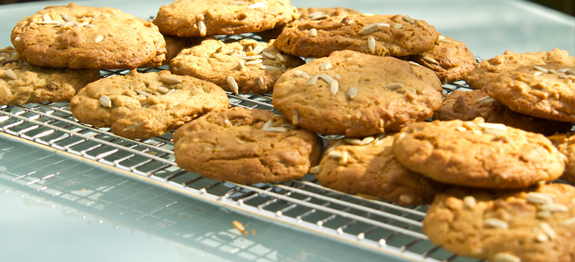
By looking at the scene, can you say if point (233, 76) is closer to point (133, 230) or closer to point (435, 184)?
point (133, 230)

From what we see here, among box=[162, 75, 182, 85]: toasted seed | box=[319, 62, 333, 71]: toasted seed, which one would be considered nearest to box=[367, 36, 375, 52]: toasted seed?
box=[319, 62, 333, 71]: toasted seed

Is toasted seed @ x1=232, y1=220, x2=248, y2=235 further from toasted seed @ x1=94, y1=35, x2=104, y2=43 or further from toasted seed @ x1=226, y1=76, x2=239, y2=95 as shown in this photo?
toasted seed @ x1=94, y1=35, x2=104, y2=43

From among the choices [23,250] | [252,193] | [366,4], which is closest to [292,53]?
[252,193]

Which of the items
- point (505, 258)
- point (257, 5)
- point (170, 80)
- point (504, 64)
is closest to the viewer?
point (505, 258)

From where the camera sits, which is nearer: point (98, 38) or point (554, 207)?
point (554, 207)

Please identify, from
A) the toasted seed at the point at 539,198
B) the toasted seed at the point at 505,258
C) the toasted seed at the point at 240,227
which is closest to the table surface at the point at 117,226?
the toasted seed at the point at 240,227

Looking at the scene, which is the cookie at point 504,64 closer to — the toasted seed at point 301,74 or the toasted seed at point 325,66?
the toasted seed at point 325,66

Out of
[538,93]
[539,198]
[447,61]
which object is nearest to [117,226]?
[539,198]

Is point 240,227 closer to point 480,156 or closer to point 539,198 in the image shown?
point 480,156
